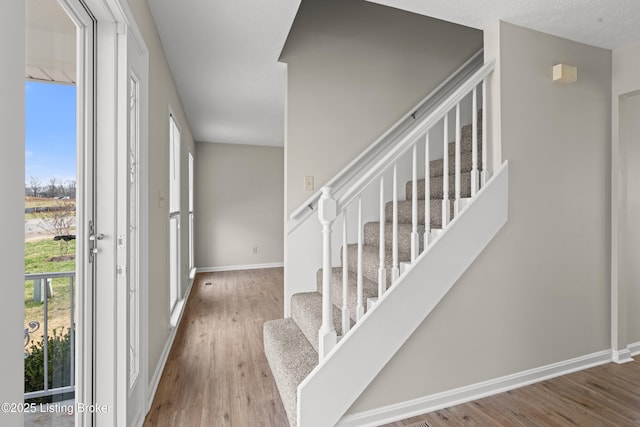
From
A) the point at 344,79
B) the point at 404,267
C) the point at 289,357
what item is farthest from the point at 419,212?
the point at 289,357

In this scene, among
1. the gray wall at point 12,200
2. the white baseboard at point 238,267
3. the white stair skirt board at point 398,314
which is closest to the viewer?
the gray wall at point 12,200

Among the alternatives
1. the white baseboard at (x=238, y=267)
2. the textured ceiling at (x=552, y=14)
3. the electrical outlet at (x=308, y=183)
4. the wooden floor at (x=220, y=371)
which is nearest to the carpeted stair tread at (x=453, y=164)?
the textured ceiling at (x=552, y=14)

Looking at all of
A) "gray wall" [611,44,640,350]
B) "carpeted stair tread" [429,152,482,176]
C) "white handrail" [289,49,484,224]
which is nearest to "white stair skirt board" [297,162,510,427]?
"carpeted stair tread" [429,152,482,176]

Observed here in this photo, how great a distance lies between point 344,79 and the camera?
2582mm

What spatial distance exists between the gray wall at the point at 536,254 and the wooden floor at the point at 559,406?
13 cm

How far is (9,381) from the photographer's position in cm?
66

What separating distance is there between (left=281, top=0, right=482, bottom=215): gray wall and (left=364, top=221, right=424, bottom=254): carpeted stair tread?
0.55 meters

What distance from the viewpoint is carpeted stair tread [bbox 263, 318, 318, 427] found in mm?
1588

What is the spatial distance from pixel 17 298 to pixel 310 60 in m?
2.40

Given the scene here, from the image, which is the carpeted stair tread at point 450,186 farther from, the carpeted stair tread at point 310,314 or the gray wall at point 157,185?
the gray wall at point 157,185

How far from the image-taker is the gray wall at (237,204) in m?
5.78

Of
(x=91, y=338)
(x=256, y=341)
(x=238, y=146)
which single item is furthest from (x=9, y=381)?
(x=238, y=146)

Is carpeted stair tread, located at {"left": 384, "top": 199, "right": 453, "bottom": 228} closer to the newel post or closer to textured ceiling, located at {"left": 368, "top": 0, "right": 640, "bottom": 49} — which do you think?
the newel post

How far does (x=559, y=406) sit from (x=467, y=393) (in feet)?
1.71
